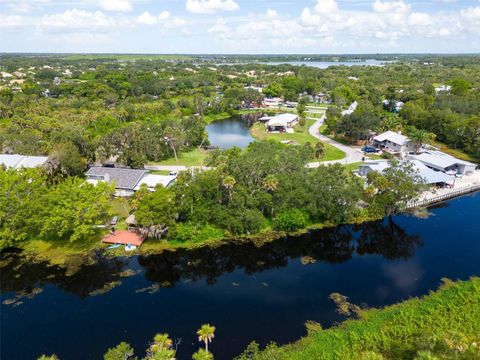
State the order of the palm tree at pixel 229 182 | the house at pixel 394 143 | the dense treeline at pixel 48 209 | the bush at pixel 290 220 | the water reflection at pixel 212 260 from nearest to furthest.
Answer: the water reflection at pixel 212 260 < the dense treeline at pixel 48 209 < the palm tree at pixel 229 182 < the bush at pixel 290 220 < the house at pixel 394 143

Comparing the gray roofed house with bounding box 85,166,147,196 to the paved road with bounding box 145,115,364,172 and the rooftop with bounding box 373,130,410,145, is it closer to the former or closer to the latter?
the paved road with bounding box 145,115,364,172

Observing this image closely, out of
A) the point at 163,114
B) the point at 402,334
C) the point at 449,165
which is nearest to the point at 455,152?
the point at 449,165

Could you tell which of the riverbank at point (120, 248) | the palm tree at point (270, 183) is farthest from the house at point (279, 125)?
the riverbank at point (120, 248)

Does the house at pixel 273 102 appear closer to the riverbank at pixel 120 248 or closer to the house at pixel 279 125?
the house at pixel 279 125

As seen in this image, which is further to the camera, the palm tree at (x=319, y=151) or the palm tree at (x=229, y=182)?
the palm tree at (x=319, y=151)

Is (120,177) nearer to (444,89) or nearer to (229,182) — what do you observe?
(229,182)

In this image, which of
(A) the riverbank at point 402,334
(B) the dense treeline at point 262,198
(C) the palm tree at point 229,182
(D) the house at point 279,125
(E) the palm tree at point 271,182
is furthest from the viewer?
(D) the house at point 279,125
